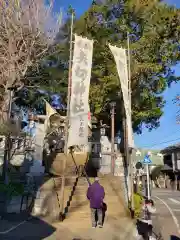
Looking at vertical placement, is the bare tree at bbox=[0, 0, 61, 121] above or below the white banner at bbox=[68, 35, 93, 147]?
above

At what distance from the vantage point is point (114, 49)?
43.4 feet

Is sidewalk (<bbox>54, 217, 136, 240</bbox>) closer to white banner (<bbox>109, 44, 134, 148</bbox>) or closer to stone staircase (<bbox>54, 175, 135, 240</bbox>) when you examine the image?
stone staircase (<bbox>54, 175, 135, 240</bbox>)

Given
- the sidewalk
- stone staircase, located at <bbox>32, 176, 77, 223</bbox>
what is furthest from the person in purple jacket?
stone staircase, located at <bbox>32, 176, 77, 223</bbox>

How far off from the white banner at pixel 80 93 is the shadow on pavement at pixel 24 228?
10.6 feet

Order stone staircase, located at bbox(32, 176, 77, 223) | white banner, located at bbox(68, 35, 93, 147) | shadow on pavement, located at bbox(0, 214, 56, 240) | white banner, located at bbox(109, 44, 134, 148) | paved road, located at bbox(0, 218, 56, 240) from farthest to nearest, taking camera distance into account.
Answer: white banner, located at bbox(109, 44, 134, 148) → stone staircase, located at bbox(32, 176, 77, 223) → white banner, located at bbox(68, 35, 93, 147) → shadow on pavement, located at bbox(0, 214, 56, 240) → paved road, located at bbox(0, 218, 56, 240)

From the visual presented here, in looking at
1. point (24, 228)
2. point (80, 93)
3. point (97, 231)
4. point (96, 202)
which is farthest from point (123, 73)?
point (24, 228)

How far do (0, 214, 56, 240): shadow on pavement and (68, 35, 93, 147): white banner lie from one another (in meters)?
3.23

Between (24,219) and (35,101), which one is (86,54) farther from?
(35,101)

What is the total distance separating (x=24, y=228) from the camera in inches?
370

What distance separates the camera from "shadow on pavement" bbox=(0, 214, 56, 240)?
27.3 ft

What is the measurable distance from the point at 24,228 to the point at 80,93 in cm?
575

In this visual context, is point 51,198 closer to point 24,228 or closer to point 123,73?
point 24,228

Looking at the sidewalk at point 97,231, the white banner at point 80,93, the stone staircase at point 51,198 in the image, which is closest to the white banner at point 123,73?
the white banner at point 80,93

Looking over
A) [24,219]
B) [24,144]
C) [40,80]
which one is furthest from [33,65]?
[24,219]
